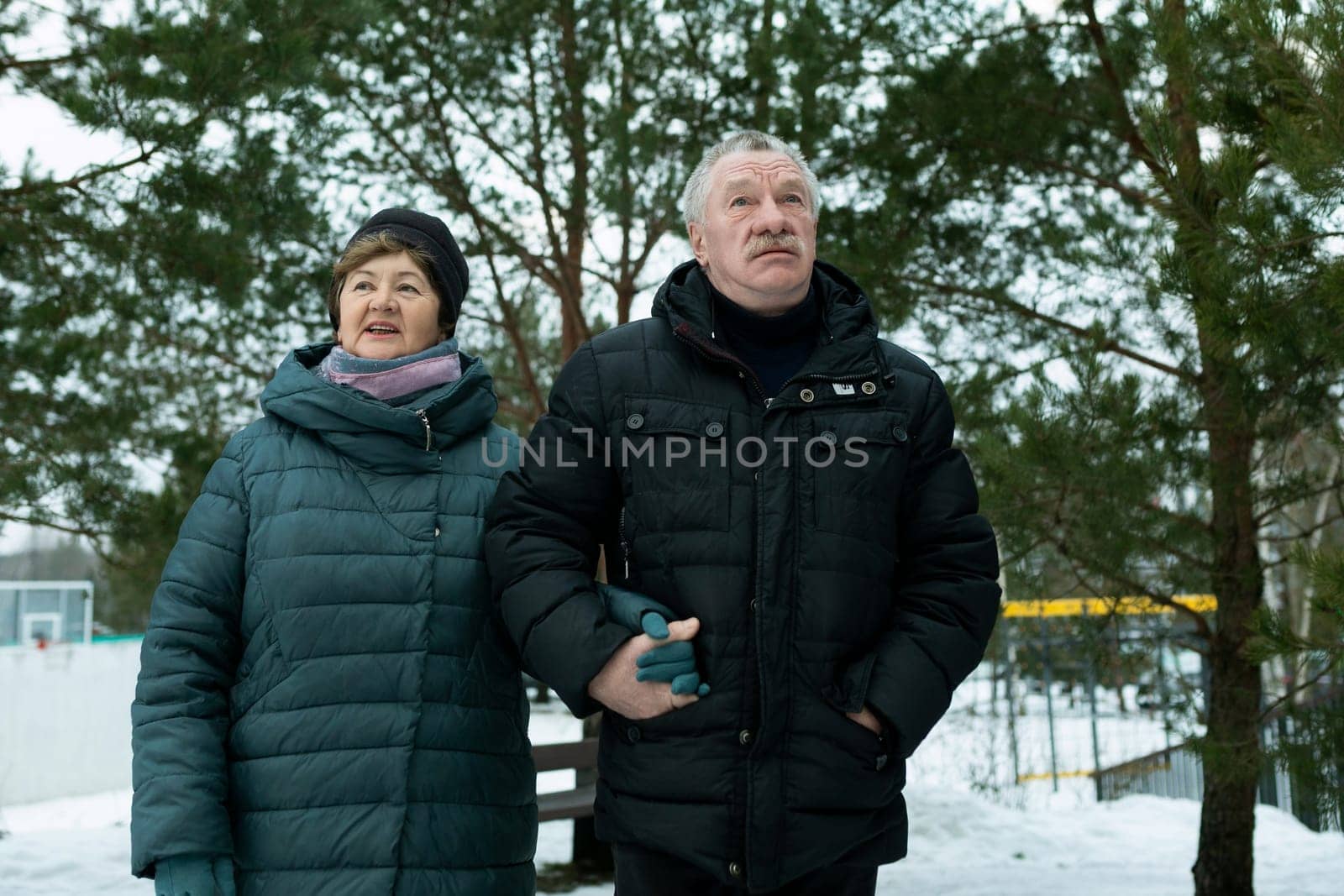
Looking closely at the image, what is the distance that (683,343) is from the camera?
71.8 inches

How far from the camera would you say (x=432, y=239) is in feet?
6.45

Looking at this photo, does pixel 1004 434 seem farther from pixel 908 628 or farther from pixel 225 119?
pixel 225 119

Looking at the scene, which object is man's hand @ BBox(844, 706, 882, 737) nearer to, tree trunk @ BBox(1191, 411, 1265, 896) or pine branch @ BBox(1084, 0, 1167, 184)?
tree trunk @ BBox(1191, 411, 1265, 896)

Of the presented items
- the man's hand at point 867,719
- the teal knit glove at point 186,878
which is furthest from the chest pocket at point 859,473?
the teal knit glove at point 186,878

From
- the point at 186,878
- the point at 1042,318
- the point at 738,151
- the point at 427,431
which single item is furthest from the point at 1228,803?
the point at 186,878

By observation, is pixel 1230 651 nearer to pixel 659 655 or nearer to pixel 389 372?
pixel 659 655

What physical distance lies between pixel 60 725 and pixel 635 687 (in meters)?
12.0

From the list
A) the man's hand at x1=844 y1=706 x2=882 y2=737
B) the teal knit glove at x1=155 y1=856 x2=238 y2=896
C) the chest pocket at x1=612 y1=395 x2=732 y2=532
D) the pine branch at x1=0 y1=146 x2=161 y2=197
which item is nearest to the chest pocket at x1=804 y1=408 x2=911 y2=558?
the chest pocket at x1=612 y1=395 x2=732 y2=532

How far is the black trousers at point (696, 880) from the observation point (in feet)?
5.29

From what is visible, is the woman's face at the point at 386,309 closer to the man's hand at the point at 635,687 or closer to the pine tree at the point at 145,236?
the man's hand at the point at 635,687

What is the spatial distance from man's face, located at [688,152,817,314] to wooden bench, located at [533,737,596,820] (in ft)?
10.3

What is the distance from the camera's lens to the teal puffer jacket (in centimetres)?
163

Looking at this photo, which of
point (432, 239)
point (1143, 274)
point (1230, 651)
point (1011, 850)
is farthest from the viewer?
point (1011, 850)

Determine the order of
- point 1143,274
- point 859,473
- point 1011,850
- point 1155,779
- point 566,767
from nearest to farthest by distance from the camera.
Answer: point 859,473, point 1143,274, point 566,767, point 1011,850, point 1155,779
